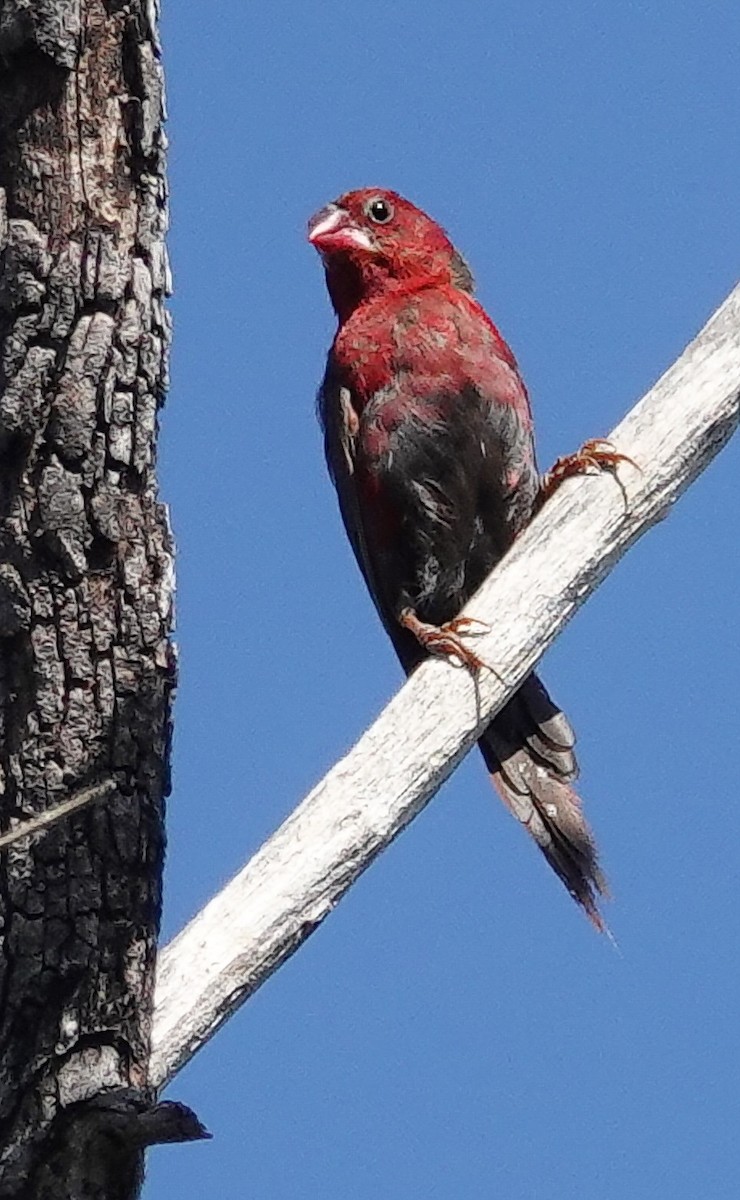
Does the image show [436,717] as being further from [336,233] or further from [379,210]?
[379,210]

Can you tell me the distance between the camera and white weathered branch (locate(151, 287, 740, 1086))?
11.2 feet

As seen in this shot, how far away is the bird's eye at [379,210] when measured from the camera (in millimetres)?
6477

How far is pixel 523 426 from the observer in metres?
5.90

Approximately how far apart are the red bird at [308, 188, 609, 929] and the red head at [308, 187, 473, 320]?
0.37 feet

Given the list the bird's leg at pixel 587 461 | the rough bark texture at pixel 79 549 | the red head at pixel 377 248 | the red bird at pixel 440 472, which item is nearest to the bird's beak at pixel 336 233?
the red head at pixel 377 248

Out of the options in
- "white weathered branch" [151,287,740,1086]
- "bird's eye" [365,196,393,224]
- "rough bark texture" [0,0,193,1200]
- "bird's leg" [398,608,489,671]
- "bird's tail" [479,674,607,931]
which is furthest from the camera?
"bird's eye" [365,196,393,224]

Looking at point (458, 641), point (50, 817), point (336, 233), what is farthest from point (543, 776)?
point (50, 817)

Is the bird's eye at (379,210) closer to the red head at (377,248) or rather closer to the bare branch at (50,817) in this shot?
the red head at (377,248)

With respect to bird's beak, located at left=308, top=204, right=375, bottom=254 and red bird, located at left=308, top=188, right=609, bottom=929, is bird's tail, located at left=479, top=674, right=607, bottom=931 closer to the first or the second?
red bird, located at left=308, top=188, right=609, bottom=929

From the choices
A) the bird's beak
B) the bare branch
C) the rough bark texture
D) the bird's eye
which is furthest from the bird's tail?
the bare branch

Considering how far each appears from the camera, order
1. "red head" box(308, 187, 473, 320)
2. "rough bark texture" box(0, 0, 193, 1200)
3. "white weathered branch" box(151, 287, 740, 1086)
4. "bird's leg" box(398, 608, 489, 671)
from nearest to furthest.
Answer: "rough bark texture" box(0, 0, 193, 1200)
"white weathered branch" box(151, 287, 740, 1086)
"bird's leg" box(398, 608, 489, 671)
"red head" box(308, 187, 473, 320)

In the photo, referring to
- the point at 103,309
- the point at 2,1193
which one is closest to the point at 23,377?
the point at 103,309

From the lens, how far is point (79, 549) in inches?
129

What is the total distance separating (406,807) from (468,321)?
2680mm
